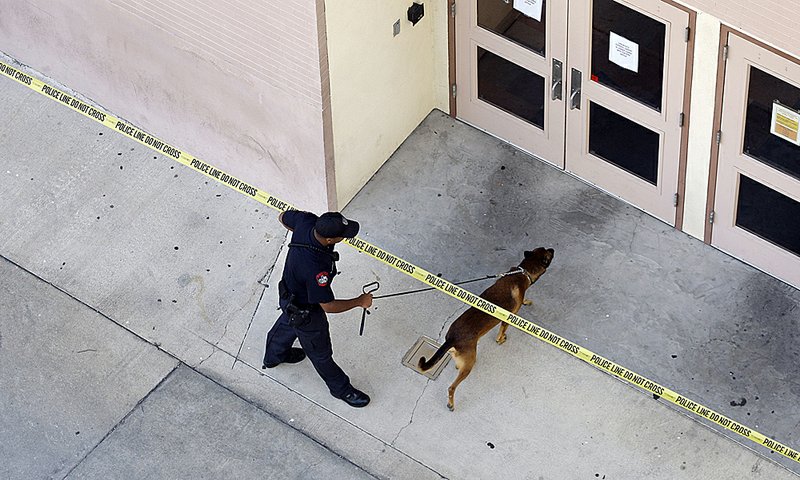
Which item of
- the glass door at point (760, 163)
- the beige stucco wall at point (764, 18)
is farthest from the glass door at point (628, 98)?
the beige stucco wall at point (764, 18)

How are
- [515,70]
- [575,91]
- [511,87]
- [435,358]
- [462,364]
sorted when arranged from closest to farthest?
[435,358], [462,364], [575,91], [515,70], [511,87]

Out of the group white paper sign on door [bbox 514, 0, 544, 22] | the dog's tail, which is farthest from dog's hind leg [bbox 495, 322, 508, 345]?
white paper sign on door [bbox 514, 0, 544, 22]

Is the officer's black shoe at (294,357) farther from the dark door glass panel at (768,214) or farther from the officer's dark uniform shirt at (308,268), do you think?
the dark door glass panel at (768,214)

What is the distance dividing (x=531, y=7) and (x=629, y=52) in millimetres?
909

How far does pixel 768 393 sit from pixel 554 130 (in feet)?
9.31

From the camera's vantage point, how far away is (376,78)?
10.8 metres

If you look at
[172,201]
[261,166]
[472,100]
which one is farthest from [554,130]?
[172,201]

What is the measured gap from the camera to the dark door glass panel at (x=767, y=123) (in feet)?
31.2

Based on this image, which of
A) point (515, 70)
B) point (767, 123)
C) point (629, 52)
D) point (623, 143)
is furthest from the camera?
point (515, 70)

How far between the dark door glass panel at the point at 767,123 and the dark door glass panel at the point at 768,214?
0.97 ft

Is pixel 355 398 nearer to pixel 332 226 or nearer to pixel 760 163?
pixel 332 226

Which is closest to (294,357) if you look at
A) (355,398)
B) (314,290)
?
(355,398)

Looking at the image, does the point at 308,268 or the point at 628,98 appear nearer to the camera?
the point at 308,268

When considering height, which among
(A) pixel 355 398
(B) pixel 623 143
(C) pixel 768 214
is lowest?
(A) pixel 355 398
